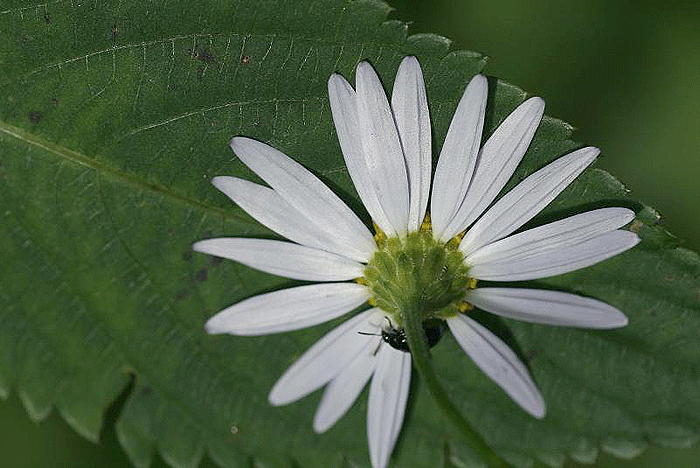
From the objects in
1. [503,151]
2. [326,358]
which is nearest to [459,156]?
[503,151]

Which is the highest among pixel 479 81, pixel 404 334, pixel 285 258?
pixel 479 81

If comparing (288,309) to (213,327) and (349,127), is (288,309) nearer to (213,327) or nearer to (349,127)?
(213,327)

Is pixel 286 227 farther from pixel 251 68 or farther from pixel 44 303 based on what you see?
pixel 44 303

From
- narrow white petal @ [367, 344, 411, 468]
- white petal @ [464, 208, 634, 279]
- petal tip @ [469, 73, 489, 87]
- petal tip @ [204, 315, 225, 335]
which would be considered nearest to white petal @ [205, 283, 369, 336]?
petal tip @ [204, 315, 225, 335]

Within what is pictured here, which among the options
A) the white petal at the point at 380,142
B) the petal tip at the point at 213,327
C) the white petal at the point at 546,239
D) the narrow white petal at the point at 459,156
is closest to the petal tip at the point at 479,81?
the narrow white petal at the point at 459,156

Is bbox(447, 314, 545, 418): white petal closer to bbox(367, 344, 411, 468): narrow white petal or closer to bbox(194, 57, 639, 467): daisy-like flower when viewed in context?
bbox(194, 57, 639, 467): daisy-like flower
